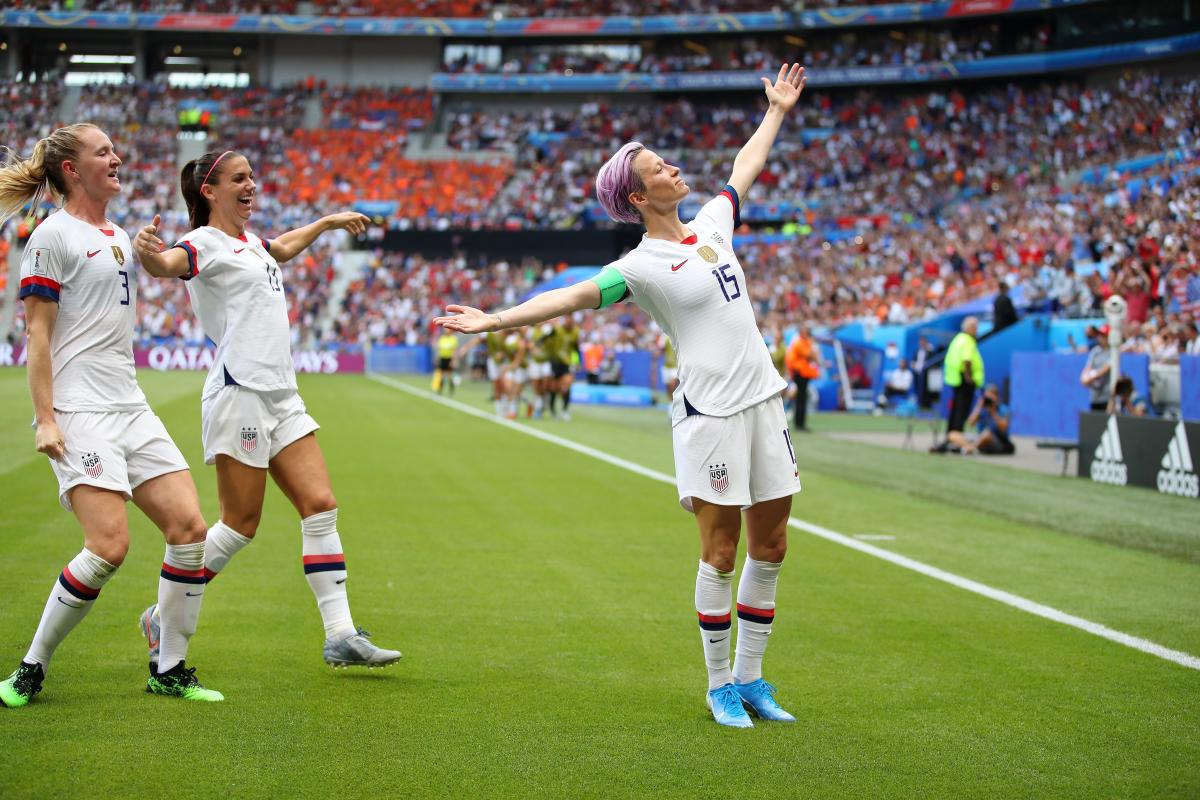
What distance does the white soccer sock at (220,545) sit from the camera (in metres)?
5.92

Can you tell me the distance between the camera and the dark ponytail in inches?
230

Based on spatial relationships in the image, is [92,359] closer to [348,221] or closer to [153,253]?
[153,253]

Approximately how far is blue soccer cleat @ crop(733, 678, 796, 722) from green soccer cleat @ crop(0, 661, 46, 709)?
2897 mm

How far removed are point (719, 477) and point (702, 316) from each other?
678mm

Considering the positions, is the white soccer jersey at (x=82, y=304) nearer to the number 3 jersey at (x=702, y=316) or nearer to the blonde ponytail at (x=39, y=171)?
the blonde ponytail at (x=39, y=171)

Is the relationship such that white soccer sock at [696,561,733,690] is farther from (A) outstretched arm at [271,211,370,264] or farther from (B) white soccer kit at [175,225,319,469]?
(A) outstretched arm at [271,211,370,264]

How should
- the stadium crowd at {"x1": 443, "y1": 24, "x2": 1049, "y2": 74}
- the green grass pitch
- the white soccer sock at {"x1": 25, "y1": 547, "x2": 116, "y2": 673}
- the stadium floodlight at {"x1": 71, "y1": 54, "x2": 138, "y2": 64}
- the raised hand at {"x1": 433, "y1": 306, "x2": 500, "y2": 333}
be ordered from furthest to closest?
the stadium floodlight at {"x1": 71, "y1": 54, "x2": 138, "y2": 64}
the stadium crowd at {"x1": 443, "y1": 24, "x2": 1049, "y2": 74}
the white soccer sock at {"x1": 25, "y1": 547, "x2": 116, "y2": 673}
the raised hand at {"x1": 433, "y1": 306, "x2": 500, "y2": 333}
the green grass pitch

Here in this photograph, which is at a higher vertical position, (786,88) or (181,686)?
(786,88)

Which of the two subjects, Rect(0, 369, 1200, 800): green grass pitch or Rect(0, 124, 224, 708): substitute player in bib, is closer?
Rect(0, 369, 1200, 800): green grass pitch

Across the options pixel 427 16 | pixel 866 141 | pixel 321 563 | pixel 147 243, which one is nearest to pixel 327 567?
pixel 321 563

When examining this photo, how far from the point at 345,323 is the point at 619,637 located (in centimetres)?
4911

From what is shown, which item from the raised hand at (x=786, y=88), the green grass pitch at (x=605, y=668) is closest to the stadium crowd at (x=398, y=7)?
the green grass pitch at (x=605, y=668)

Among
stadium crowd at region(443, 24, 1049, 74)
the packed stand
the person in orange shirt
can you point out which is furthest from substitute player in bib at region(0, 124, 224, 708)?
stadium crowd at region(443, 24, 1049, 74)

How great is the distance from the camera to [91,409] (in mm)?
5262
